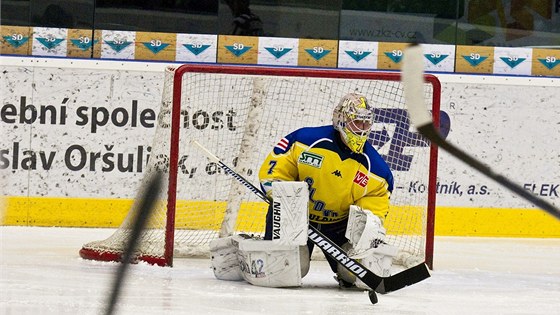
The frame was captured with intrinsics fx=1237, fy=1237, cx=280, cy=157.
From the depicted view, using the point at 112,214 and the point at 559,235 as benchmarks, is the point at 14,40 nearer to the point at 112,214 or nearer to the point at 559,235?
the point at 112,214

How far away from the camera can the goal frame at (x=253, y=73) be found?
5270mm

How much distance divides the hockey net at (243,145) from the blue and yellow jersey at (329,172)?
2.24 feet

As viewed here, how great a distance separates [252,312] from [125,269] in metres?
2.86

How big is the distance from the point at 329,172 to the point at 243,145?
1.14 meters

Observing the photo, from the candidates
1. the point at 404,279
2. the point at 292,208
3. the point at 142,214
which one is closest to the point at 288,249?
the point at 292,208

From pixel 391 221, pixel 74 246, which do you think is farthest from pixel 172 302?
pixel 391 221

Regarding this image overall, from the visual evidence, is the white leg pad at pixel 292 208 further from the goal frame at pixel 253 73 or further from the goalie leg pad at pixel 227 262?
the goal frame at pixel 253 73

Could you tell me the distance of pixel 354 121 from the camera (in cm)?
462

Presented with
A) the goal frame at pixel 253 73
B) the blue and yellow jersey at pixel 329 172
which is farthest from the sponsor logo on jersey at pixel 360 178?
the goal frame at pixel 253 73

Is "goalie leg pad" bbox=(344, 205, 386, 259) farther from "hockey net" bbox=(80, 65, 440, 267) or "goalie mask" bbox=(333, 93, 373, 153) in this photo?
"hockey net" bbox=(80, 65, 440, 267)

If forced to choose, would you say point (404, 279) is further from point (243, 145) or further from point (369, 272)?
point (243, 145)

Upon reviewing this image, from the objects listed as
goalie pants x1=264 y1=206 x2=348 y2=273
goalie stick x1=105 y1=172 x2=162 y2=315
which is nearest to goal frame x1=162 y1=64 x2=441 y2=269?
goalie pants x1=264 y1=206 x2=348 y2=273

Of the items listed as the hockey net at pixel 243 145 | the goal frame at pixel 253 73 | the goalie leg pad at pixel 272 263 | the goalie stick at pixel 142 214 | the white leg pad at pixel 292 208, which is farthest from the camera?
the hockey net at pixel 243 145

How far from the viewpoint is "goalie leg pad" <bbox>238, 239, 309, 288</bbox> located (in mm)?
4711
